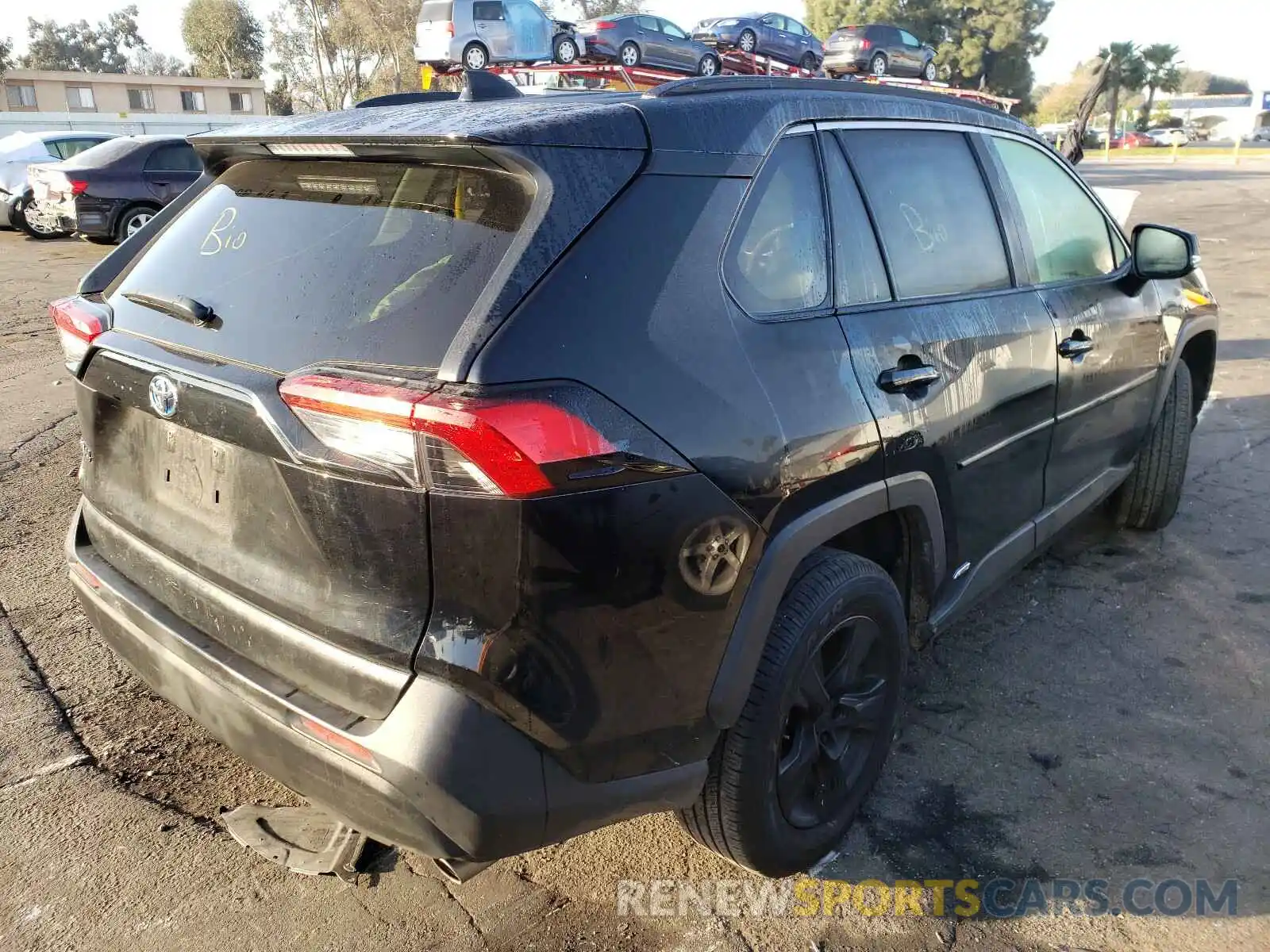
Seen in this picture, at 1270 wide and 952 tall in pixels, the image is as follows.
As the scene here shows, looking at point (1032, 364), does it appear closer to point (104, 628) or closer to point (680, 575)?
point (680, 575)

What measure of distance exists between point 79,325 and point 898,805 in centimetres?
255

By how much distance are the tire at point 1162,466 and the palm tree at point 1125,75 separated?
68893 millimetres

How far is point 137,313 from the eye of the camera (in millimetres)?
2420

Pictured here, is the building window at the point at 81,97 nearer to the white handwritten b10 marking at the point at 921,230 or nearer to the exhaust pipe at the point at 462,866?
the white handwritten b10 marking at the point at 921,230

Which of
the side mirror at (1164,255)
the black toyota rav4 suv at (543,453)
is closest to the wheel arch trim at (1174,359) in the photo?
the side mirror at (1164,255)

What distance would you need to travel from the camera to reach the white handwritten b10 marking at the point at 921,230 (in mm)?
2801

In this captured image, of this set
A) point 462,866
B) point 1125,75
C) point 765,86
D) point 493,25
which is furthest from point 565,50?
point 1125,75

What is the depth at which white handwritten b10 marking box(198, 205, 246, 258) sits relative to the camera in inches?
93.0

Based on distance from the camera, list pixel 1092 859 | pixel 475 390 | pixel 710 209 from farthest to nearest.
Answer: pixel 1092 859, pixel 710 209, pixel 475 390

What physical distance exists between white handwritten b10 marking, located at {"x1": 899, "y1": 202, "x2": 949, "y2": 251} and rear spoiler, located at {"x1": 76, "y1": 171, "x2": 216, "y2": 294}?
1.91 m

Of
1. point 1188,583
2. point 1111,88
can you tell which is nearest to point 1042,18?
point 1111,88

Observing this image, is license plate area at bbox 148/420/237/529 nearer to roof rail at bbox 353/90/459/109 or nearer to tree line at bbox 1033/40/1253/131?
roof rail at bbox 353/90/459/109

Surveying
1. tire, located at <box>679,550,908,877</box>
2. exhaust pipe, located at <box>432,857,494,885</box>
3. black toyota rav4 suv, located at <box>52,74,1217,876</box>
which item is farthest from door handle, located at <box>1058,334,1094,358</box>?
exhaust pipe, located at <box>432,857,494,885</box>

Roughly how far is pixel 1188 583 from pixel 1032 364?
1742mm
